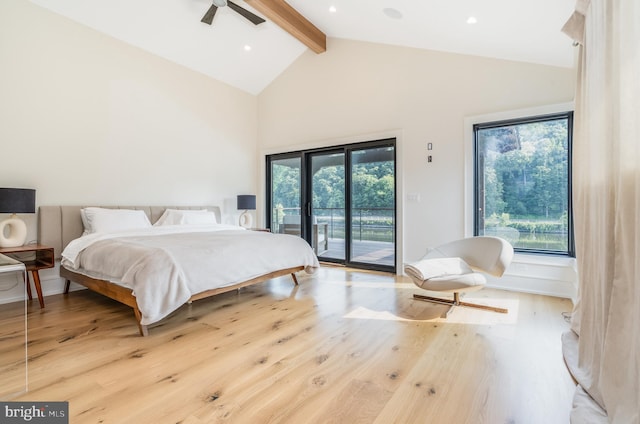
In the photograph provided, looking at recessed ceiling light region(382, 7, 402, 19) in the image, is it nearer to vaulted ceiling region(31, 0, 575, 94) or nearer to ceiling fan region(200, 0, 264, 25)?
vaulted ceiling region(31, 0, 575, 94)

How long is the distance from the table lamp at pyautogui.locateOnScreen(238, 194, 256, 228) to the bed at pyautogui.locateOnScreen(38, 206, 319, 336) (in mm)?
1151

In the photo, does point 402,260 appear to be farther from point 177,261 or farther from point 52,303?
point 52,303

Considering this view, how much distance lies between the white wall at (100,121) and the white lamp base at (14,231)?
0.27m

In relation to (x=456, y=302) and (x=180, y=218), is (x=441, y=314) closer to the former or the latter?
(x=456, y=302)

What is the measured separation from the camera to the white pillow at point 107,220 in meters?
3.72

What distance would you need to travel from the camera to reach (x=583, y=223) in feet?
6.35

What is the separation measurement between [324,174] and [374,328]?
3.43 metres

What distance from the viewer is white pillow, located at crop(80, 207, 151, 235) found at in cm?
→ 372

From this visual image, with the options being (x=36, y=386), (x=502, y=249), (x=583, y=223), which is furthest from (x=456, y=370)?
(x=36, y=386)

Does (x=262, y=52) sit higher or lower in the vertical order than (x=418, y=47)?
higher

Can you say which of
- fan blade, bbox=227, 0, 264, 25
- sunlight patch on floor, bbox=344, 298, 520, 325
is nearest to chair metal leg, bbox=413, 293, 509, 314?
sunlight patch on floor, bbox=344, 298, 520, 325

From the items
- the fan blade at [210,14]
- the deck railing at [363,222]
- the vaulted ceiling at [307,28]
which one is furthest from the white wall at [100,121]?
the deck railing at [363,222]

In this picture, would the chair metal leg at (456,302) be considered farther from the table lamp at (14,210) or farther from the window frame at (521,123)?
the table lamp at (14,210)

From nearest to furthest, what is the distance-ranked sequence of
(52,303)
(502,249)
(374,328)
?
(374,328), (502,249), (52,303)
